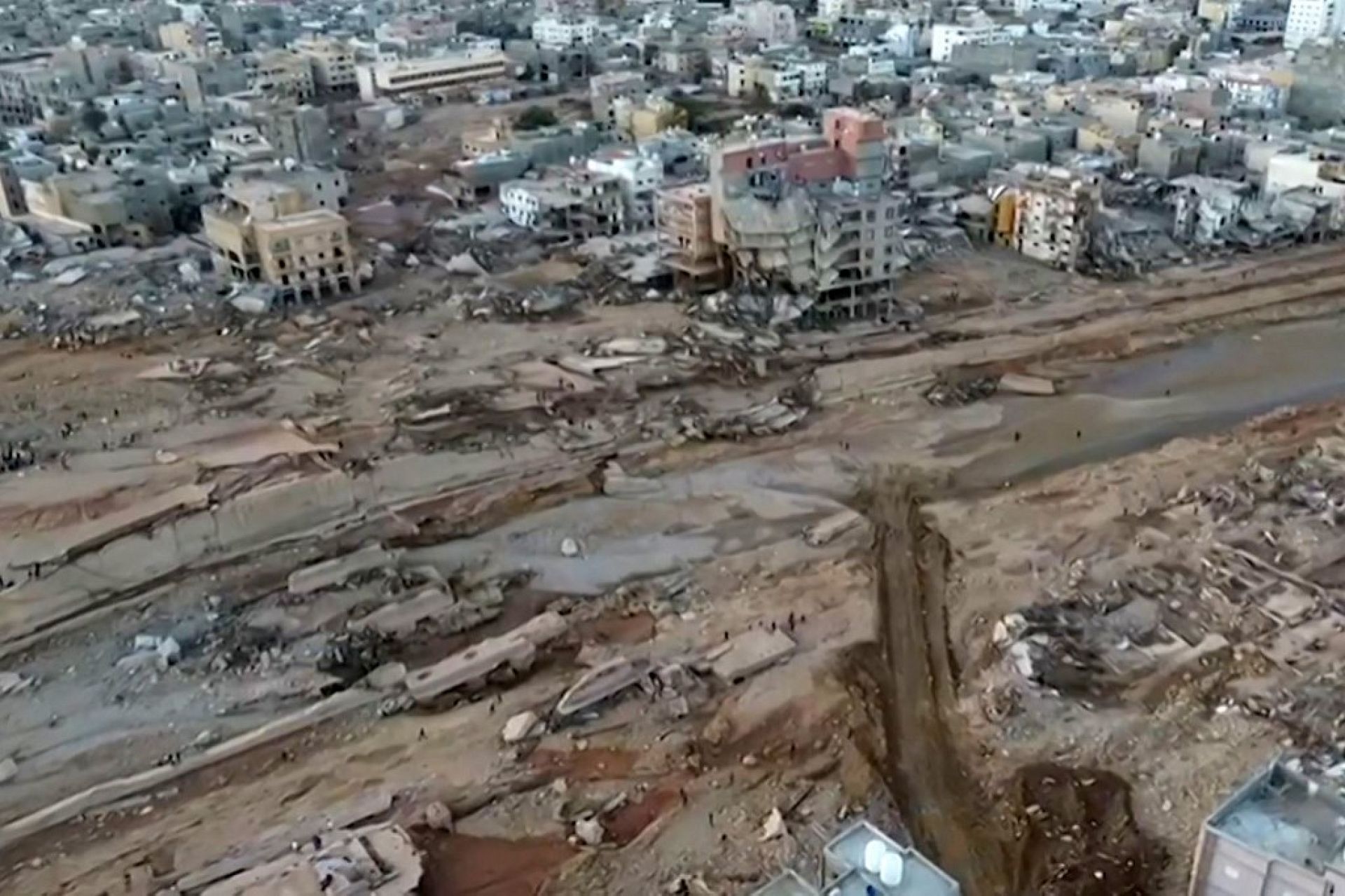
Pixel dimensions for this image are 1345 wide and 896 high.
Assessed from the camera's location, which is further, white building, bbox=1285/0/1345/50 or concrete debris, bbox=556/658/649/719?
white building, bbox=1285/0/1345/50

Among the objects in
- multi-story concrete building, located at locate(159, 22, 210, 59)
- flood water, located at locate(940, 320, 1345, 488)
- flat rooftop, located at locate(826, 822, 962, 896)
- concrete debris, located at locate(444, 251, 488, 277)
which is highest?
multi-story concrete building, located at locate(159, 22, 210, 59)

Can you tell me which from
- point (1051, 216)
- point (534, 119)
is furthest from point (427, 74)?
point (1051, 216)

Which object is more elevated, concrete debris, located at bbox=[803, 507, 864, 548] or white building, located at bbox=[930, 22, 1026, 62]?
white building, located at bbox=[930, 22, 1026, 62]

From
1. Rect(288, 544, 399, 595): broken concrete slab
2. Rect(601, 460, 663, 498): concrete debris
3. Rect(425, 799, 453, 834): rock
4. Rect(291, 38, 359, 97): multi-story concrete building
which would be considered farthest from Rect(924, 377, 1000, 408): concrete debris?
Rect(291, 38, 359, 97): multi-story concrete building

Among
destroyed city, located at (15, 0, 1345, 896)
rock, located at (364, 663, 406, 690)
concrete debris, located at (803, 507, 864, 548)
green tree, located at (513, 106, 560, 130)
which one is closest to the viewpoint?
destroyed city, located at (15, 0, 1345, 896)

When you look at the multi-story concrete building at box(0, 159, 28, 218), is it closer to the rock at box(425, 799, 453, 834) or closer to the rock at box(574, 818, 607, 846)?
the rock at box(425, 799, 453, 834)

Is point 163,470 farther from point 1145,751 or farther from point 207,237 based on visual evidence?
point 1145,751
